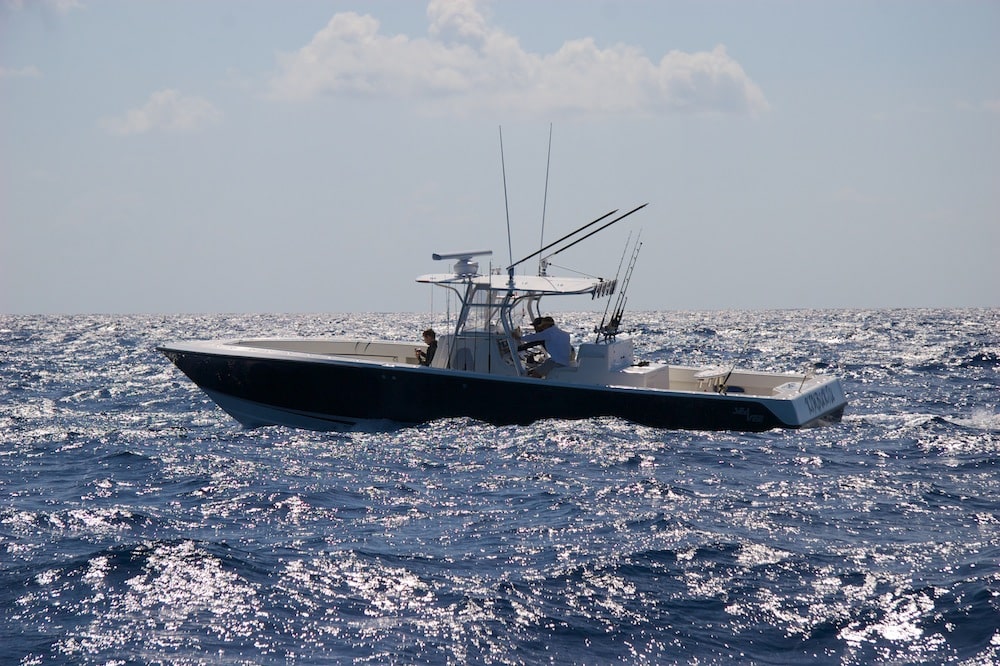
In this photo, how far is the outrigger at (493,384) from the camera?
1562 centimetres

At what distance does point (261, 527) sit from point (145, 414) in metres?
11.3

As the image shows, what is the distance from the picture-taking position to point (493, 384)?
15797 mm

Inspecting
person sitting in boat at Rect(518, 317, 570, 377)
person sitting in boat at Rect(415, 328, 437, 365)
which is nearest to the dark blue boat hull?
person sitting in boat at Rect(518, 317, 570, 377)

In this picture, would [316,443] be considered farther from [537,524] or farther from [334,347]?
[537,524]

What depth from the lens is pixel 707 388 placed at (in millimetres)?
17703

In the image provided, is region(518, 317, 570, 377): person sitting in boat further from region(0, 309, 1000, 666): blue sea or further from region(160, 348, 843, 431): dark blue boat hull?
region(0, 309, 1000, 666): blue sea

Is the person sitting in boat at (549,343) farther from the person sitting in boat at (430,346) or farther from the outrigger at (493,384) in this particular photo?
the person sitting in boat at (430,346)

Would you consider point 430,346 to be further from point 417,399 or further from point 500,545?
point 500,545

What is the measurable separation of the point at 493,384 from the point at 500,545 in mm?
6449

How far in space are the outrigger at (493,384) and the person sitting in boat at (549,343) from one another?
0.40 feet

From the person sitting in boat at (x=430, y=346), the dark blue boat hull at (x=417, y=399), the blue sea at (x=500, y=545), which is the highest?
the person sitting in boat at (x=430, y=346)

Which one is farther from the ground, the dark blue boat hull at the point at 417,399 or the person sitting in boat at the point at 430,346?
the person sitting in boat at the point at 430,346

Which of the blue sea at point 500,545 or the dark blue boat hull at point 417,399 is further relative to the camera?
the dark blue boat hull at point 417,399

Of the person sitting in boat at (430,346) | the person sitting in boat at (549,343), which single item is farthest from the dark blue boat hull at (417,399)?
the person sitting in boat at (430,346)
